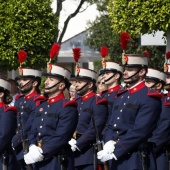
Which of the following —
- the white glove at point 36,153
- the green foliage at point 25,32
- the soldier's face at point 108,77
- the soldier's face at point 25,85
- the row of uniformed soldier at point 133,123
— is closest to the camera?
the row of uniformed soldier at point 133,123

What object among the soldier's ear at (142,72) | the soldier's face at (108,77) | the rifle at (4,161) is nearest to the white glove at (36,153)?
the rifle at (4,161)

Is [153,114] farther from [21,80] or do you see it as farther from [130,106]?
[21,80]

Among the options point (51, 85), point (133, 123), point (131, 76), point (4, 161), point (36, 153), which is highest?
point (131, 76)

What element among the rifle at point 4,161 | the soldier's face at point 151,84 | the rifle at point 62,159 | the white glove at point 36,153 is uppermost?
the soldier's face at point 151,84

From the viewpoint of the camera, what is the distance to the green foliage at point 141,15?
16156mm

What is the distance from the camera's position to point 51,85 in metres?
9.40

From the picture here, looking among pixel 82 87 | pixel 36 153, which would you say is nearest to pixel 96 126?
pixel 82 87

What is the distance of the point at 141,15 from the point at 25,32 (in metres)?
4.46

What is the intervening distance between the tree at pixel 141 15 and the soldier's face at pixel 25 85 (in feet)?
17.3

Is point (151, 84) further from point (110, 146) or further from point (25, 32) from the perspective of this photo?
point (25, 32)

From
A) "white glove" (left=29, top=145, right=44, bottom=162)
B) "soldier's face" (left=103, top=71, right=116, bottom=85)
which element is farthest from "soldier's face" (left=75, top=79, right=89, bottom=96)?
"white glove" (left=29, top=145, right=44, bottom=162)

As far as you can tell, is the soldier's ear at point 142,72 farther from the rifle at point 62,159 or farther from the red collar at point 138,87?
the rifle at point 62,159

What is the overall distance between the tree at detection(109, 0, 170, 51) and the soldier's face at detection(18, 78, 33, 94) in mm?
5267

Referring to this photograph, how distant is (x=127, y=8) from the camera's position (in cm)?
1666
